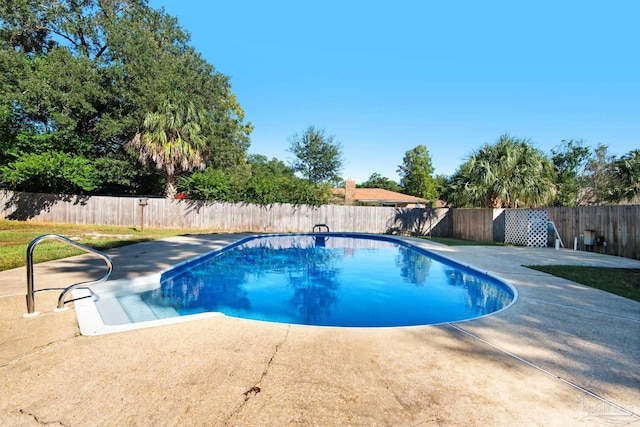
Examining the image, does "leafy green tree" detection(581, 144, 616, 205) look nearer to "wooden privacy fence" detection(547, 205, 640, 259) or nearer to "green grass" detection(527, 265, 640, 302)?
"wooden privacy fence" detection(547, 205, 640, 259)

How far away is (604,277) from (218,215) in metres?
15.4

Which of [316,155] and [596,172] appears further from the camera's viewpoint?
[316,155]

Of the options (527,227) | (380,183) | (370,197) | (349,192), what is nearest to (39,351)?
(527,227)

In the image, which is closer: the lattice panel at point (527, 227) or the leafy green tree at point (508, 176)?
the lattice panel at point (527, 227)

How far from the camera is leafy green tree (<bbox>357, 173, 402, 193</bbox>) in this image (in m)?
44.3

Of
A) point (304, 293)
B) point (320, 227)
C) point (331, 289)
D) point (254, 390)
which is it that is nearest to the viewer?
point (254, 390)

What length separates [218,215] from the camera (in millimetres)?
16672

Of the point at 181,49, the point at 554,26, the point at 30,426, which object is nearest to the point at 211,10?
the point at 181,49

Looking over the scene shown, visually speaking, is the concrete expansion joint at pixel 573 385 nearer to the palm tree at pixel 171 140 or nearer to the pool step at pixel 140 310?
the pool step at pixel 140 310

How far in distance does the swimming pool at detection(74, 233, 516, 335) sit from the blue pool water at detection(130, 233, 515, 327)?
0.02 meters

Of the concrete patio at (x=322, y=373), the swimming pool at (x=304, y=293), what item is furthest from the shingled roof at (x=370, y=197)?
the concrete patio at (x=322, y=373)

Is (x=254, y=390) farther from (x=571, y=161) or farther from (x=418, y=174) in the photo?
(x=418, y=174)

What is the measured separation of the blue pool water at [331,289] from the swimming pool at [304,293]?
0.02 meters

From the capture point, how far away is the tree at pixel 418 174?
125 feet
